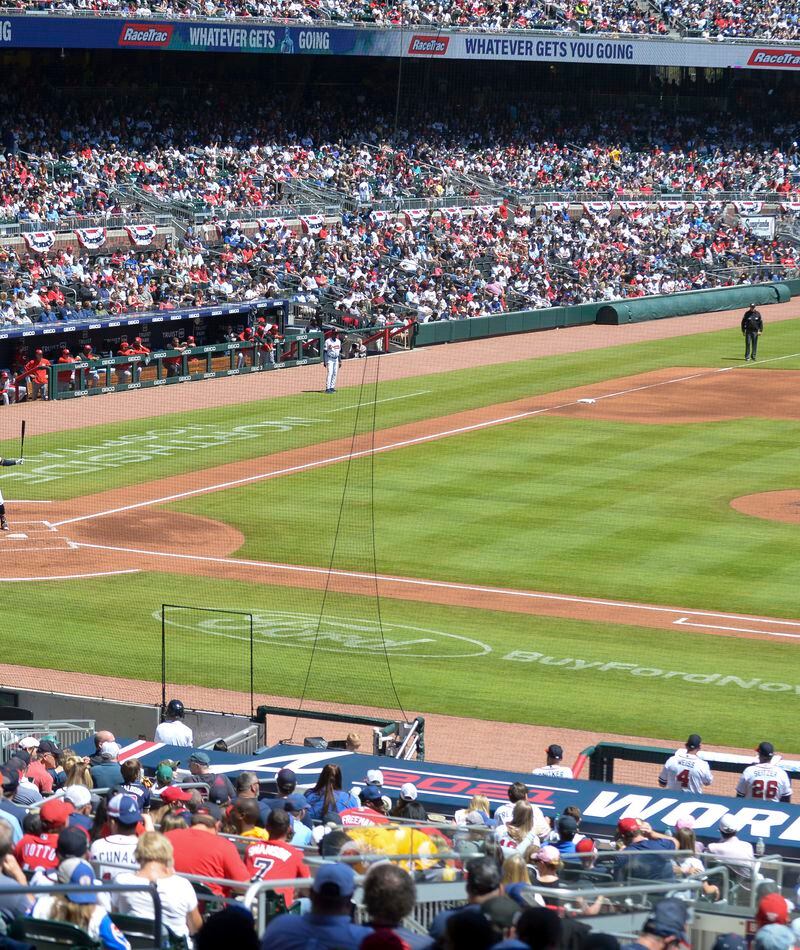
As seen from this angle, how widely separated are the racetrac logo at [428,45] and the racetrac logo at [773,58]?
57.0 ft

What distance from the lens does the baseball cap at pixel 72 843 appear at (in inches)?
298

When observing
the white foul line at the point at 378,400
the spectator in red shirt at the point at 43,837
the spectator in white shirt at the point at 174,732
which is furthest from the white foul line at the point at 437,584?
the spectator in red shirt at the point at 43,837

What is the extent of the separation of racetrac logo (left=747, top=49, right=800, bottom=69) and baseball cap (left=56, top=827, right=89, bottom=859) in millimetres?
68077

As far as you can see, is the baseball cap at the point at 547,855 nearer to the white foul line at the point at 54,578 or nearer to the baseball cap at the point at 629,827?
the baseball cap at the point at 629,827

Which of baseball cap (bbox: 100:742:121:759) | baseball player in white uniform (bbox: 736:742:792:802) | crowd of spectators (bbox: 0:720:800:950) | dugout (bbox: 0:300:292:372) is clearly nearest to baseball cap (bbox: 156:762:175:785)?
crowd of spectators (bbox: 0:720:800:950)

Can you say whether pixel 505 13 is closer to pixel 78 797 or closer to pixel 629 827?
pixel 629 827

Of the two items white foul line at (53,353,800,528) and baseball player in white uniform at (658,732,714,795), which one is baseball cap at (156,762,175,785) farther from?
white foul line at (53,353,800,528)

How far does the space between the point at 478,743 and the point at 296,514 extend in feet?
37.7

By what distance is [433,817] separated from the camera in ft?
40.2

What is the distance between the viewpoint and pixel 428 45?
196 ft

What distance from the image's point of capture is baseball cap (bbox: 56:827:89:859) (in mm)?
7559

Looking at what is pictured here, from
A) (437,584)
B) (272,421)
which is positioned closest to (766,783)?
(437,584)

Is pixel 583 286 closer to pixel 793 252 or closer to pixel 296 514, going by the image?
pixel 793 252

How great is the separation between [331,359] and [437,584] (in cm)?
1636
